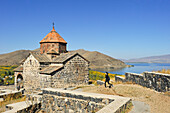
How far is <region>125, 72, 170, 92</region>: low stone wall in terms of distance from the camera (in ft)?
24.9

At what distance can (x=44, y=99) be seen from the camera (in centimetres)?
901

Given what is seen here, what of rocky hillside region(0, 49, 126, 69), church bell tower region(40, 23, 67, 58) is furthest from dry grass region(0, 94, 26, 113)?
rocky hillside region(0, 49, 126, 69)

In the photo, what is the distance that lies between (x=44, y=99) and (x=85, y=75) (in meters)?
8.11

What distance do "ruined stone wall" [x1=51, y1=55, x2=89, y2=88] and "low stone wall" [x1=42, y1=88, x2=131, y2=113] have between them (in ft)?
15.3

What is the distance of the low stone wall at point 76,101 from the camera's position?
599 centimetres

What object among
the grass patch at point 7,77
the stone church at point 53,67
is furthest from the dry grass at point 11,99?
the grass patch at point 7,77

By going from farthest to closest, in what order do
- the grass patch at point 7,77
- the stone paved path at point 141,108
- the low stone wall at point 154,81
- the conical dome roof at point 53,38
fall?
the grass patch at point 7,77, the conical dome roof at point 53,38, the low stone wall at point 154,81, the stone paved path at point 141,108

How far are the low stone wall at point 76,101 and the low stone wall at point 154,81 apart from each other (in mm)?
3212

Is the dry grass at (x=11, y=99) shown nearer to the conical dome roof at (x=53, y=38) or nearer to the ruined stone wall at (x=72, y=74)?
the ruined stone wall at (x=72, y=74)

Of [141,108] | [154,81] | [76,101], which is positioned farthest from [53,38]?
[141,108]

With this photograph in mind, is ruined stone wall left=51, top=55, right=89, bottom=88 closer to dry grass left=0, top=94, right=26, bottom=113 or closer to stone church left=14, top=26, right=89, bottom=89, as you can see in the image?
stone church left=14, top=26, right=89, bottom=89

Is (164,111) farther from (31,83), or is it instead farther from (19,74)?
(19,74)

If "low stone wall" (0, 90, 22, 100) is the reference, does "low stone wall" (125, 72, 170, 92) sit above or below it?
above

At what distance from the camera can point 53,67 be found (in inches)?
572
